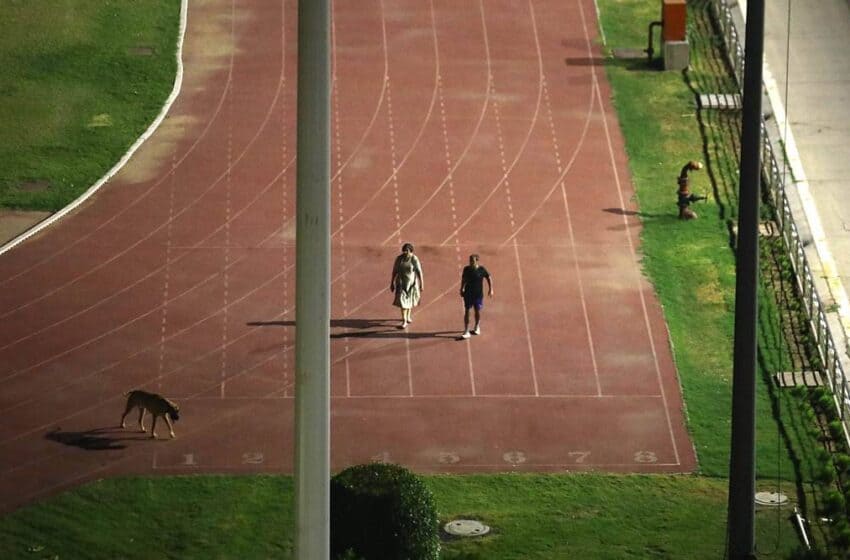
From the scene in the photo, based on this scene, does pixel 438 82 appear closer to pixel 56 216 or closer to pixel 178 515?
pixel 56 216

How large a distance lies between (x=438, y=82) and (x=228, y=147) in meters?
4.54

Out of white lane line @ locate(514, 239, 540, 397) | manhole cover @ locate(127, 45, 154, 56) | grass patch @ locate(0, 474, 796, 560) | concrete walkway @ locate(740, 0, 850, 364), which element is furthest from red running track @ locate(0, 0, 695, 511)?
concrete walkway @ locate(740, 0, 850, 364)

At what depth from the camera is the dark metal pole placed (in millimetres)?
22062

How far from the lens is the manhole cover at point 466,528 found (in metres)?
27.9

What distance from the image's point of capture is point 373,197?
123 ft

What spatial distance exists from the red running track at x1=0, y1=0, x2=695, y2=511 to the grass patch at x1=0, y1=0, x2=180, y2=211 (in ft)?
2.04

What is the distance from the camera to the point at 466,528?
2805 cm

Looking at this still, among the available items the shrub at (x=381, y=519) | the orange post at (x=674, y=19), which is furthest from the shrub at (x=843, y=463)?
the orange post at (x=674, y=19)

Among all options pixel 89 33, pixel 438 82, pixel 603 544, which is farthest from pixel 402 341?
pixel 89 33

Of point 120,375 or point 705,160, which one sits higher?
point 705,160

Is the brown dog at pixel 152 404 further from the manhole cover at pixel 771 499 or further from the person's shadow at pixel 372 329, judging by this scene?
the manhole cover at pixel 771 499

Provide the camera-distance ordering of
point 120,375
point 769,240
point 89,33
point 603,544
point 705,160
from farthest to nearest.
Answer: point 89,33 < point 705,160 < point 769,240 < point 120,375 < point 603,544

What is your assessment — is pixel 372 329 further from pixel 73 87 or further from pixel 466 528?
pixel 73 87

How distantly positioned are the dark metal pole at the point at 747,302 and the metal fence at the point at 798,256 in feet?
26.3
